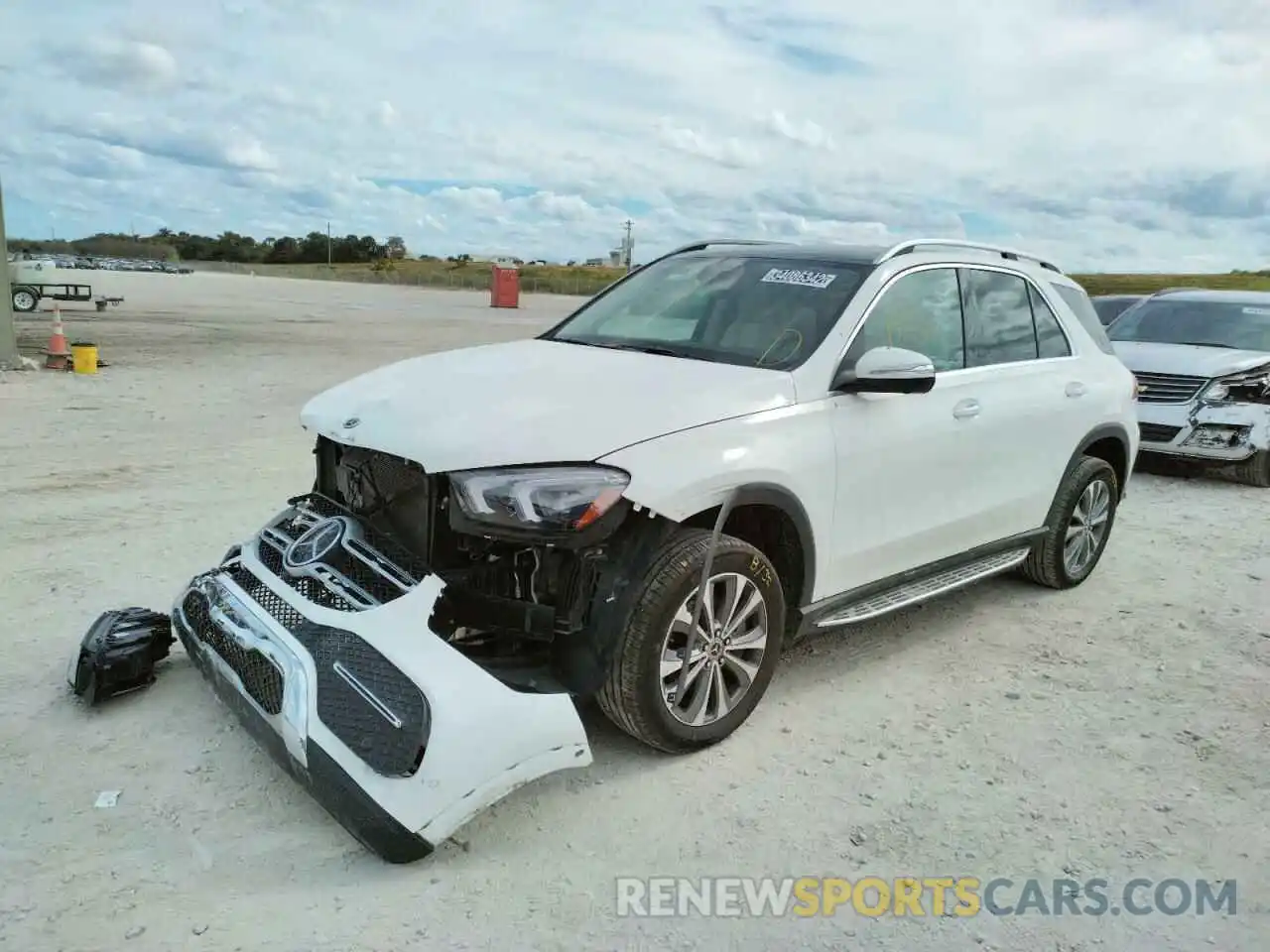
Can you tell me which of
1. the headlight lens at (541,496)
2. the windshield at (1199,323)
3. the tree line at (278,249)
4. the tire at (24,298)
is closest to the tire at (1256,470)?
the windshield at (1199,323)

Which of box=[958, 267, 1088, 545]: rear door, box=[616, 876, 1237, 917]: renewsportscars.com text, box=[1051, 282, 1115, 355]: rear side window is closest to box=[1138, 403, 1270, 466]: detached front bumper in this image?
box=[1051, 282, 1115, 355]: rear side window

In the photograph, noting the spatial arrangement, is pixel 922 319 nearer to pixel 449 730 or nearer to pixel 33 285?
pixel 449 730

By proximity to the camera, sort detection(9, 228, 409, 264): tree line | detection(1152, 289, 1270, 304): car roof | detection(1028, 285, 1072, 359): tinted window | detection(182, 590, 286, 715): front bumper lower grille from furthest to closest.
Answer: detection(9, 228, 409, 264): tree line, detection(1152, 289, 1270, 304): car roof, detection(1028, 285, 1072, 359): tinted window, detection(182, 590, 286, 715): front bumper lower grille

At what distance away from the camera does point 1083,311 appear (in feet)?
18.5

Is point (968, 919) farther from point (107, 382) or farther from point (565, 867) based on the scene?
point (107, 382)

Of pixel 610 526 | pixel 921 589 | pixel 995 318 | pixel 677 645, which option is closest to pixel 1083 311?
pixel 995 318

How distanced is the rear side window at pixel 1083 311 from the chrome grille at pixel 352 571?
391 centimetres

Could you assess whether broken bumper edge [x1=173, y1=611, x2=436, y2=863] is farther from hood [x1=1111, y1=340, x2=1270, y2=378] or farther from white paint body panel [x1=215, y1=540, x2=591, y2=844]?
hood [x1=1111, y1=340, x2=1270, y2=378]

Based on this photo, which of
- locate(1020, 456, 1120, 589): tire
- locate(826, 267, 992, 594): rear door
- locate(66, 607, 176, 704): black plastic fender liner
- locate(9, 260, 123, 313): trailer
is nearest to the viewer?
locate(66, 607, 176, 704): black plastic fender liner

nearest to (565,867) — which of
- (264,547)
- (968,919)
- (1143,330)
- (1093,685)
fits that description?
(968,919)

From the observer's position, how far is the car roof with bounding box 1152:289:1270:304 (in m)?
10.6

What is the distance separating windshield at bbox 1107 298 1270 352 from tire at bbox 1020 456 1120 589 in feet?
17.8

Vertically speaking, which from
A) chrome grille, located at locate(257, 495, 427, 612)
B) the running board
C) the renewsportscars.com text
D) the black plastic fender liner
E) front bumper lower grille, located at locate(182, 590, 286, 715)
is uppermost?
chrome grille, located at locate(257, 495, 427, 612)

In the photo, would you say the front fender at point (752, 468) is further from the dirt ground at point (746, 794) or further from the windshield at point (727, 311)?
the dirt ground at point (746, 794)
